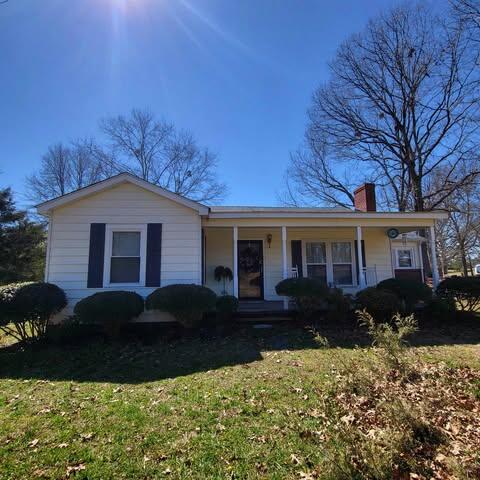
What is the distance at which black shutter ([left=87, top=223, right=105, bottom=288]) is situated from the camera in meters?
9.27

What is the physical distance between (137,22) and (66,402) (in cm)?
799

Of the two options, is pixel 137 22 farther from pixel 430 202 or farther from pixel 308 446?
pixel 430 202

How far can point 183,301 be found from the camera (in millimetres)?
8367

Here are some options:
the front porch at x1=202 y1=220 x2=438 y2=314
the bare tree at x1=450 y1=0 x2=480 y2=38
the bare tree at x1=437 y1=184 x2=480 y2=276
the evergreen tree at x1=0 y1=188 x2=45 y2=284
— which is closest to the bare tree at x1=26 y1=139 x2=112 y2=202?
the evergreen tree at x1=0 y1=188 x2=45 y2=284

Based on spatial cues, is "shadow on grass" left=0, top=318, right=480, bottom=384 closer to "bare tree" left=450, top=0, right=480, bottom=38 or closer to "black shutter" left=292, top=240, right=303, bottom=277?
"black shutter" left=292, top=240, right=303, bottom=277

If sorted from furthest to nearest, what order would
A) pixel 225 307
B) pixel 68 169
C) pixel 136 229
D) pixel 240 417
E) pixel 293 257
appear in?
pixel 68 169 → pixel 293 257 → pixel 136 229 → pixel 225 307 → pixel 240 417

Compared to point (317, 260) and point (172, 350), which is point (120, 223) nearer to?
point (172, 350)

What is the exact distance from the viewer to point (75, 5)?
5.56 meters

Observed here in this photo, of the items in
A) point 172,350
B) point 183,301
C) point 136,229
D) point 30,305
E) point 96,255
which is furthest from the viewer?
point 136,229

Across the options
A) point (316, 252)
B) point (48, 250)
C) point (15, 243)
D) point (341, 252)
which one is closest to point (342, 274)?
point (341, 252)

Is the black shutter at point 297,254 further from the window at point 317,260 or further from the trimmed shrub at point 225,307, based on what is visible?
the trimmed shrub at point 225,307

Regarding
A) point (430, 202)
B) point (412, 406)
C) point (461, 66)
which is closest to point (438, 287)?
point (412, 406)

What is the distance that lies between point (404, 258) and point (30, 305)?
1449cm

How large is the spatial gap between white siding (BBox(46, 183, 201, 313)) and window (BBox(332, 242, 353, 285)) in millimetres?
Answer: 5713
